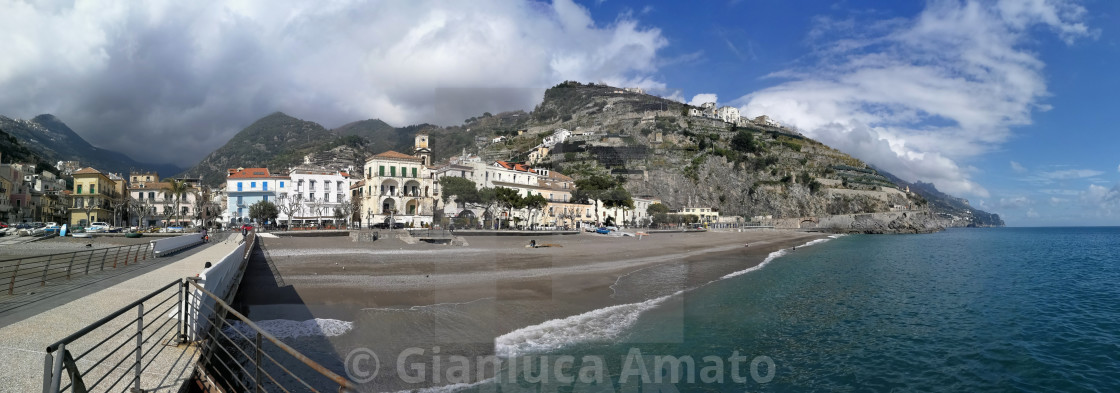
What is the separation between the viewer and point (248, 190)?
59.3m

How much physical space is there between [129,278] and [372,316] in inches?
252

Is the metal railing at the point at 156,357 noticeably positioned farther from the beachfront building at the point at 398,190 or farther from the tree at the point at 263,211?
the tree at the point at 263,211

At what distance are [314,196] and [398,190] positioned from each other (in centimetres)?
1238

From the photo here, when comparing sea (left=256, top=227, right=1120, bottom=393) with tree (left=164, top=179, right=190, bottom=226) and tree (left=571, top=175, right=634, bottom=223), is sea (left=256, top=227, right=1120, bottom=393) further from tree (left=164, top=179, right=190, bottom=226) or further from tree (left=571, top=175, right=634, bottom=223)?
tree (left=164, top=179, right=190, bottom=226)

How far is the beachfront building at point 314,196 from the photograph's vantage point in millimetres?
57656

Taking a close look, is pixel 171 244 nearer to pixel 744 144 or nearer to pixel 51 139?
pixel 744 144

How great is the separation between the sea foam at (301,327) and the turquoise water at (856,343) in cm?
460

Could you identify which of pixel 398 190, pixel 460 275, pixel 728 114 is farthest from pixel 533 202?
pixel 728 114

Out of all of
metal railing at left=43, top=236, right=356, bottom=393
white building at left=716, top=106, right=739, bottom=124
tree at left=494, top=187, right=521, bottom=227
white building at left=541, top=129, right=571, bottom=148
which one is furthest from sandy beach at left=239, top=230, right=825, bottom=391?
white building at left=716, top=106, right=739, bottom=124

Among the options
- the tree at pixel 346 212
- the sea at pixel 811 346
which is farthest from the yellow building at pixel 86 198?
the sea at pixel 811 346

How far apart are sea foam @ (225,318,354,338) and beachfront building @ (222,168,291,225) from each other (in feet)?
184

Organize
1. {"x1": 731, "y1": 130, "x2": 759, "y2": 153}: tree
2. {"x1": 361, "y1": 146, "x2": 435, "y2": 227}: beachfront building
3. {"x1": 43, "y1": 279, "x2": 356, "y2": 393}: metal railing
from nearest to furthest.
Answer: {"x1": 43, "y1": 279, "x2": 356, "y2": 393}: metal railing → {"x1": 361, "y1": 146, "x2": 435, "y2": 227}: beachfront building → {"x1": 731, "y1": 130, "x2": 759, "y2": 153}: tree

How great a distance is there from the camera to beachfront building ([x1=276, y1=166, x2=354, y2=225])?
189 ft

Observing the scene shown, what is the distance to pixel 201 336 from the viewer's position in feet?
21.2
